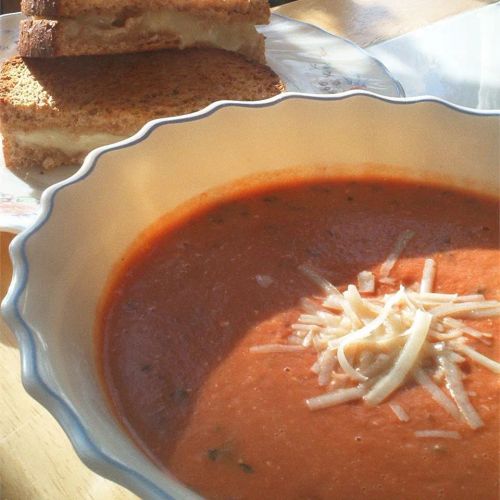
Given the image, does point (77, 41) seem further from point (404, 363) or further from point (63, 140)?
point (404, 363)

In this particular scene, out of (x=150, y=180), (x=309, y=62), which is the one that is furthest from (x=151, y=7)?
(x=150, y=180)

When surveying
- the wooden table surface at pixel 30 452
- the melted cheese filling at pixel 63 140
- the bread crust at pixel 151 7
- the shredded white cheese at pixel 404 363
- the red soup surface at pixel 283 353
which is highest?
the bread crust at pixel 151 7

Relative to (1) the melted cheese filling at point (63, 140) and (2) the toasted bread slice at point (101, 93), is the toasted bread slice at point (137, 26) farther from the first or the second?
(1) the melted cheese filling at point (63, 140)

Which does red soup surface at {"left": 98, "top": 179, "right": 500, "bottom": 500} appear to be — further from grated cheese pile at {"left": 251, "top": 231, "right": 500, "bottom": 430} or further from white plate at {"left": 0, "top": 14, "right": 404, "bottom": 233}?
white plate at {"left": 0, "top": 14, "right": 404, "bottom": 233}

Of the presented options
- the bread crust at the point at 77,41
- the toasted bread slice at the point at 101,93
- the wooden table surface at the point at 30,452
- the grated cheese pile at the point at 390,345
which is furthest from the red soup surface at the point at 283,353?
the bread crust at the point at 77,41

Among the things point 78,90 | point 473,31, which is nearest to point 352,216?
point 78,90

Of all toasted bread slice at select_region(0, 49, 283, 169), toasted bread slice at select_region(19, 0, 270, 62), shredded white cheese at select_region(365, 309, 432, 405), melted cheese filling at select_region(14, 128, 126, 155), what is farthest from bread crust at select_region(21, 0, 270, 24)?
shredded white cheese at select_region(365, 309, 432, 405)

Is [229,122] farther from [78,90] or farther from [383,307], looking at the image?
[78,90]
